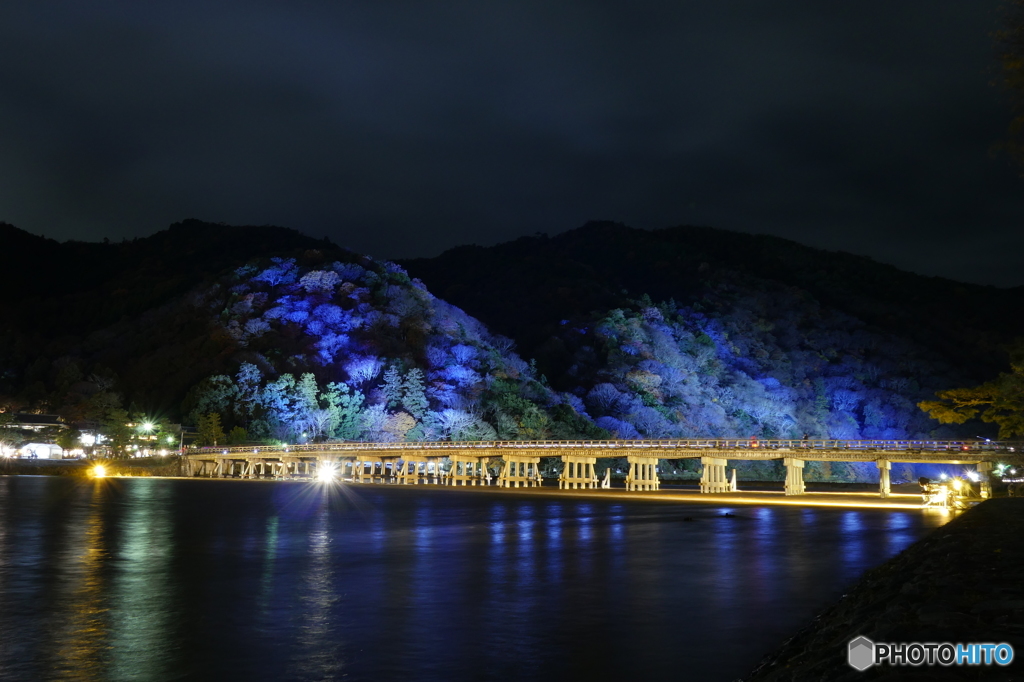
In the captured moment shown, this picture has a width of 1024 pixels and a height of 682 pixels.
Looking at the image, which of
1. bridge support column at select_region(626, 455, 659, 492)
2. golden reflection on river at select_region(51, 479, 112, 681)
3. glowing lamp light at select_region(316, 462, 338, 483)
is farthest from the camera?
glowing lamp light at select_region(316, 462, 338, 483)

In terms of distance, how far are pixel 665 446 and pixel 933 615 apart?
158 ft

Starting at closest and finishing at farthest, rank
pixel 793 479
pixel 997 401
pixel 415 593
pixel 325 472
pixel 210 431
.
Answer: pixel 415 593, pixel 997 401, pixel 793 479, pixel 325 472, pixel 210 431

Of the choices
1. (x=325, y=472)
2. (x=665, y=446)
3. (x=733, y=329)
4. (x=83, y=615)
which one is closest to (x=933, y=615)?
(x=83, y=615)

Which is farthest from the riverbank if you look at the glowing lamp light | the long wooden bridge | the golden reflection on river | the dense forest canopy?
the dense forest canopy

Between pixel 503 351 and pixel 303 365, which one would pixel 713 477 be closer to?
pixel 503 351

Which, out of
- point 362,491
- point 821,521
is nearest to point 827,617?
point 821,521

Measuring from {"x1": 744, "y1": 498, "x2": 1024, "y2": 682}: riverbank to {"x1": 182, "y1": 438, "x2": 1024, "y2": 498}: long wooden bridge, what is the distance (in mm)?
26958

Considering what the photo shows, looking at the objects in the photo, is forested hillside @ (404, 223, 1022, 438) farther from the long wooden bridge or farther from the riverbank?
the riverbank

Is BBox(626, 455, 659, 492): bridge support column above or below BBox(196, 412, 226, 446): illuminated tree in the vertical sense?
below

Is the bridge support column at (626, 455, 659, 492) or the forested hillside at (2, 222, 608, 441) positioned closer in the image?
the bridge support column at (626, 455, 659, 492)

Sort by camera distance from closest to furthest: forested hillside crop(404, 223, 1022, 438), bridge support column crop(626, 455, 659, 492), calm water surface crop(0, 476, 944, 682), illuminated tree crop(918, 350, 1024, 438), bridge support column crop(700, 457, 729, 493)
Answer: calm water surface crop(0, 476, 944, 682), illuminated tree crop(918, 350, 1024, 438), bridge support column crop(700, 457, 729, 493), bridge support column crop(626, 455, 659, 492), forested hillside crop(404, 223, 1022, 438)

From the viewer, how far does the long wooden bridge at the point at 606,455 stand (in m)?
47.9

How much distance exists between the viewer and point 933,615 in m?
8.27

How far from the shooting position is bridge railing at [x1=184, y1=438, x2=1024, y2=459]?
156 ft
